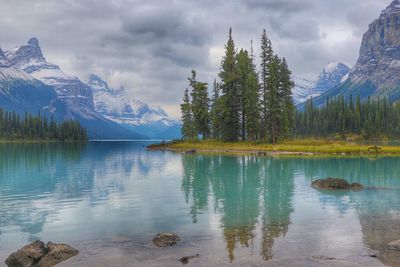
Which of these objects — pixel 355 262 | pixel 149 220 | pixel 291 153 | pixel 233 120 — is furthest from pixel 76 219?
pixel 233 120

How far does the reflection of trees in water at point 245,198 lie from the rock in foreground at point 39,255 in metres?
7.35

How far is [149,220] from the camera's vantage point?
2531 centimetres

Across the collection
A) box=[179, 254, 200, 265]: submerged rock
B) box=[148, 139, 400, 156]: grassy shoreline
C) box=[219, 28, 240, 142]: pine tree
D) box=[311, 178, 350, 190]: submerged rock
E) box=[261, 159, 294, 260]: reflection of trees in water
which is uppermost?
box=[219, 28, 240, 142]: pine tree

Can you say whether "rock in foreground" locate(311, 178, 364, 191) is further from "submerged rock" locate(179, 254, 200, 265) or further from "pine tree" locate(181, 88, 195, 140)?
"pine tree" locate(181, 88, 195, 140)

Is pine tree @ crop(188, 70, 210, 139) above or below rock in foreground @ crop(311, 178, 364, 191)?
above

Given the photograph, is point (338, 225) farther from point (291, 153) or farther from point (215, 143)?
point (215, 143)

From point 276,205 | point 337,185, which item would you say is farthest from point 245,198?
point 337,185

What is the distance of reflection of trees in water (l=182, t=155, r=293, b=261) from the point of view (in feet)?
Result: 70.4

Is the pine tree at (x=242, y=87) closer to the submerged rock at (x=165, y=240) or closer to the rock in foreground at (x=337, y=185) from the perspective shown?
the rock in foreground at (x=337, y=185)

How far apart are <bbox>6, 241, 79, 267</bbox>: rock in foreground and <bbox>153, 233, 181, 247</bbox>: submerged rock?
384cm

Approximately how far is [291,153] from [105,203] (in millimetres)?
57217

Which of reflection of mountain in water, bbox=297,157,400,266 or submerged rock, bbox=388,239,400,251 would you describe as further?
reflection of mountain in water, bbox=297,157,400,266

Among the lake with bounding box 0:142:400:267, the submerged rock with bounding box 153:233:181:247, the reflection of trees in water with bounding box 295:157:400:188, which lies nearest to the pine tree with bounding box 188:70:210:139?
the reflection of trees in water with bounding box 295:157:400:188

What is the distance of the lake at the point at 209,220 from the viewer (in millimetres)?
17688
